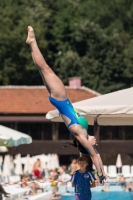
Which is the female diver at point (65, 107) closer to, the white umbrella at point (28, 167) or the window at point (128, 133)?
the white umbrella at point (28, 167)

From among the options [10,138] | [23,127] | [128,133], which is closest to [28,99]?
[23,127]

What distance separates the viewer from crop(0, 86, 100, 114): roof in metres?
38.8

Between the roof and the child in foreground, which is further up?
the roof

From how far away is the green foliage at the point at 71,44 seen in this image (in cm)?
A: 5369

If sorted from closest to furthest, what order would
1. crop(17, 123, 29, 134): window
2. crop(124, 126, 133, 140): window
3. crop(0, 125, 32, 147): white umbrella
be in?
1. crop(0, 125, 32, 147): white umbrella
2. crop(17, 123, 29, 134): window
3. crop(124, 126, 133, 140): window

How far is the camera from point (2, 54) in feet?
179

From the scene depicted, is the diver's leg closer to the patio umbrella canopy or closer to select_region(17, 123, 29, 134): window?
the patio umbrella canopy

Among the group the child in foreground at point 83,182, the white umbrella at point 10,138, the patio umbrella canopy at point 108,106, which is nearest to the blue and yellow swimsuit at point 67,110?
the child in foreground at point 83,182

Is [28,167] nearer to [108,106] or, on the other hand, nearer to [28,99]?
[28,99]

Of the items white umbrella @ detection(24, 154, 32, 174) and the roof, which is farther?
the roof

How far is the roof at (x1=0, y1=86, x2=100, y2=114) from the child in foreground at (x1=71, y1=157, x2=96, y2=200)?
27747mm

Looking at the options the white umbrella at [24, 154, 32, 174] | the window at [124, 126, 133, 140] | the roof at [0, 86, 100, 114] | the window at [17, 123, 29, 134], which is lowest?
the white umbrella at [24, 154, 32, 174]

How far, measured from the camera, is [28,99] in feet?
133

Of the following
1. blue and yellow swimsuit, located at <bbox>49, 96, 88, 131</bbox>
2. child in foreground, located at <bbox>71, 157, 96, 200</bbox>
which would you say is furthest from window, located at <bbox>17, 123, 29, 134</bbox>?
blue and yellow swimsuit, located at <bbox>49, 96, 88, 131</bbox>
